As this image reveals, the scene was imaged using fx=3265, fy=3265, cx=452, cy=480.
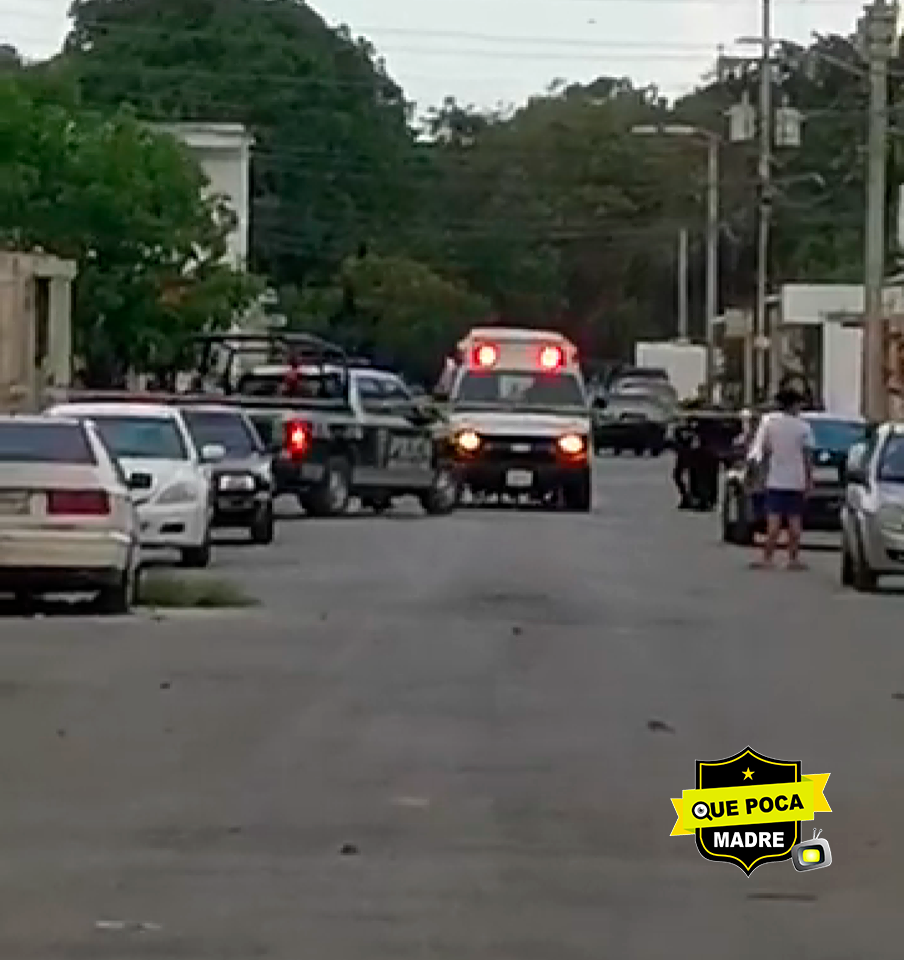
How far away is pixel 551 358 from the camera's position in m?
47.8

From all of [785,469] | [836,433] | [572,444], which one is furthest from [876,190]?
[785,469]

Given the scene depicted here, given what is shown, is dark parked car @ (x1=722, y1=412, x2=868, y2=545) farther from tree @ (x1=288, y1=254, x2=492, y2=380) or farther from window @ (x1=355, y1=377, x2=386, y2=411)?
tree @ (x1=288, y1=254, x2=492, y2=380)

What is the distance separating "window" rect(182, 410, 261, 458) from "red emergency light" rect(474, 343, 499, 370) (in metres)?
10.9

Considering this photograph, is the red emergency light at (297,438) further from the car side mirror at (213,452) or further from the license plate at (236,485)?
the license plate at (236,485)

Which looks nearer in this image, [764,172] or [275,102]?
[764,172]

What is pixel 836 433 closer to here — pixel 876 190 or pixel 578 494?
pixel 578 494

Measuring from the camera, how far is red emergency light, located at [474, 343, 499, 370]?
47322mm

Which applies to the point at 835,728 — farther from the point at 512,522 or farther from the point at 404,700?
the point at 512,522

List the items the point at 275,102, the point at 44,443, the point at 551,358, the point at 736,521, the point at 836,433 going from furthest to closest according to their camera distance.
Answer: the point at 275,102, the point at 551,358, the point at 836,433, the point at 736,521, the point at 44,443

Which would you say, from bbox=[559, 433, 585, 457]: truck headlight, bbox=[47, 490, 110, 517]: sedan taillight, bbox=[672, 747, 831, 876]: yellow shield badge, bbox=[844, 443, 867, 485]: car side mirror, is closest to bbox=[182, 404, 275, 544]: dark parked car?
bbox=[844, 443, 867, 485]: car side mirror

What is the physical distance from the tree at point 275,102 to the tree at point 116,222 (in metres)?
36.7

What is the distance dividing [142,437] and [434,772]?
16.7 m

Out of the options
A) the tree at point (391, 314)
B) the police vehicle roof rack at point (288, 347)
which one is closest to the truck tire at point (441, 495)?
the police vehicle roof rack at point (288, 347)

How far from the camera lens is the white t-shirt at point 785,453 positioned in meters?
30.8
